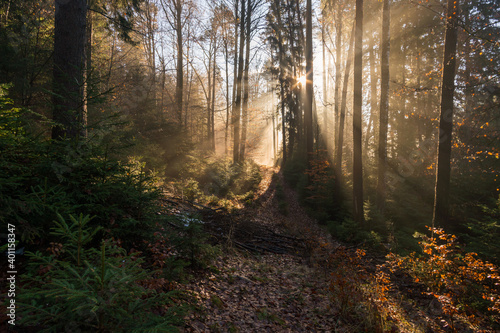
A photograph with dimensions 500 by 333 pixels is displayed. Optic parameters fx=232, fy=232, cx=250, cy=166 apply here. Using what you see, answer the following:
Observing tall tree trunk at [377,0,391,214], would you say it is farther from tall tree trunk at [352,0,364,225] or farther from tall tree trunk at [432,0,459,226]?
tall tree trunk at [432,0,459,226]

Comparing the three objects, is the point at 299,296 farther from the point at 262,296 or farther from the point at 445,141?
the point at 445,141

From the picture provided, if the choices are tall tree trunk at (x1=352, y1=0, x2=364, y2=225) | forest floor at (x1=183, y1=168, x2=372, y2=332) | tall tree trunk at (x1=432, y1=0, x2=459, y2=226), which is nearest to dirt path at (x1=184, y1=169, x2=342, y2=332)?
forest floor at (x1=183, y1=168, x2=372, y2=332)

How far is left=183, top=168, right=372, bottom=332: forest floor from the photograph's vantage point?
402cm

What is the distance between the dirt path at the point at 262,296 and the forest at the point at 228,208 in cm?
4

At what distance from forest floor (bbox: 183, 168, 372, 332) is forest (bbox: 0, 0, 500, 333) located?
4 cm

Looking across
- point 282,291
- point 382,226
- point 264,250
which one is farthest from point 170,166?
point 382,226

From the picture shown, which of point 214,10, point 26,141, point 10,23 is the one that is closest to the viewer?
point 26,141

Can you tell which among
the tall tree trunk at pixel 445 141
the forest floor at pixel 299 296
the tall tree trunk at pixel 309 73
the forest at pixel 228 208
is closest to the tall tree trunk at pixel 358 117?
the forest at pixel 228 208

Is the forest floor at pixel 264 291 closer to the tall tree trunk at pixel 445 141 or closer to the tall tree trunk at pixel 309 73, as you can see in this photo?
the tall tree trunk at pixel 445 141

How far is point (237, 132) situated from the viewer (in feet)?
60.0

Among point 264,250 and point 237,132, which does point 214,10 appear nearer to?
point 237,132

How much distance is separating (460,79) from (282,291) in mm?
19330

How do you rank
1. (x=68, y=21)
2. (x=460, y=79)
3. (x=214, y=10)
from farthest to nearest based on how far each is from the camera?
(x=214, y=10) → (x=460, y=79) → (x=68, y=21)

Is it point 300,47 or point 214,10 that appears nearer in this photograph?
point 214,10
